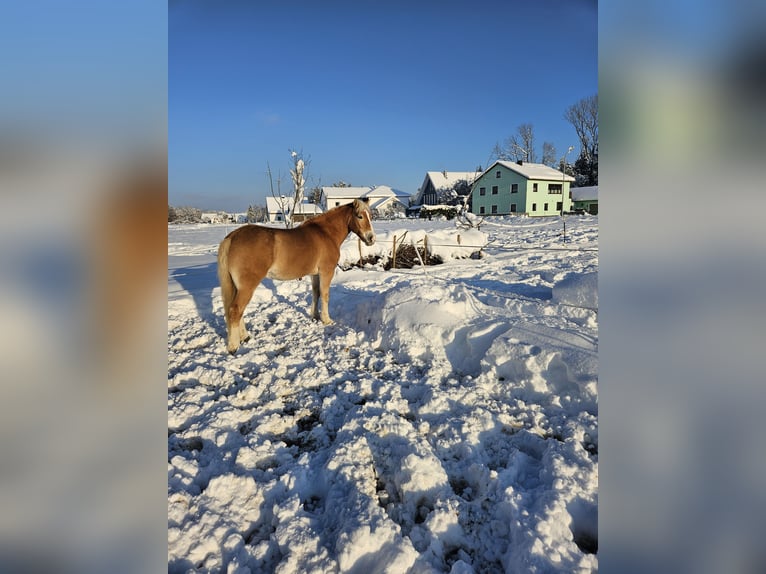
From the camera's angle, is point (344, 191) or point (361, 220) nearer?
point (361, 220)

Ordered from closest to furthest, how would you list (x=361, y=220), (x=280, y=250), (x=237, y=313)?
(x=237, y=313), (x=280, y=250), (x=361, y=220)

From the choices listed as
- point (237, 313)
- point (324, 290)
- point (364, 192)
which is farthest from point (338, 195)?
point (237, 313)

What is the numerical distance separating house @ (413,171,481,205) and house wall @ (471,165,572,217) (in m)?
5.59

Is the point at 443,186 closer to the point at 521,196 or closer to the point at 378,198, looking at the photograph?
the point at 378,198

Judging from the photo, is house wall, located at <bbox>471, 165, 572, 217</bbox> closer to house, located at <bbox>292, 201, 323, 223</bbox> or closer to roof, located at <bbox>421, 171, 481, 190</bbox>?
roof, located at <bbox>421, 171, 481, 190</bbox>

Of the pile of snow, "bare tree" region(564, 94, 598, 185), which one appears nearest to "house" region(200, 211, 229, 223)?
the pile of snow

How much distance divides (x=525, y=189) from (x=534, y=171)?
74.2 inches

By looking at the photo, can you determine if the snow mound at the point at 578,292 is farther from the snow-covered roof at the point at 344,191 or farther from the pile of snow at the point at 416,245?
the snow-covered roof at the point at 344,191
